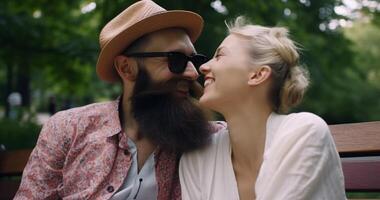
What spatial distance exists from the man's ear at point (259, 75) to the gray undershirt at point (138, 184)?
2.37 ft

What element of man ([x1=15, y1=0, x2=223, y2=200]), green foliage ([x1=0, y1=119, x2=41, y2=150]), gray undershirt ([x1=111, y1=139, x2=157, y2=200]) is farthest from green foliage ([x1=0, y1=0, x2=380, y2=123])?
gray undershirt ([x1=111, y1=139, x2=157, y2=200])

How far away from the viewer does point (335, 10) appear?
959 cm

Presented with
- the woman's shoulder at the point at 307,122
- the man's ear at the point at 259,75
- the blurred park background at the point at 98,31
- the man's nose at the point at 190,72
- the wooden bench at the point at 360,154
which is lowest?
the blurred park background at the point at 98,31

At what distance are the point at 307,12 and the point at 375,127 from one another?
724 centimetres

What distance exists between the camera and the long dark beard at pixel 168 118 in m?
2.91

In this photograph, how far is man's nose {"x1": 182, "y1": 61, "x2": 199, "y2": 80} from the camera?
3.02 meters

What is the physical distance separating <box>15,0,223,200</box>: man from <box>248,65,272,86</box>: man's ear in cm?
42

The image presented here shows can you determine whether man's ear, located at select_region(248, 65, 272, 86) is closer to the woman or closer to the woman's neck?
the woman

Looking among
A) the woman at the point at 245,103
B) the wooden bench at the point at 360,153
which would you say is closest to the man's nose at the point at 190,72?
the woman at the point at 245,103

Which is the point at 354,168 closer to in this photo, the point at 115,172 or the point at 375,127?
the point at 375,127

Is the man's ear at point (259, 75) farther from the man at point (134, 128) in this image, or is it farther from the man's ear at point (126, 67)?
the man's ear at point (126, 67)

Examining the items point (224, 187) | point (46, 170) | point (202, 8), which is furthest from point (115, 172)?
point (202, 8)

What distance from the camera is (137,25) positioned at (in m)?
3.04

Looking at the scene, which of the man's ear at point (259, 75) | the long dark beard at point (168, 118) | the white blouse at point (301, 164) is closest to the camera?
the white blouse at point (301, 164)
